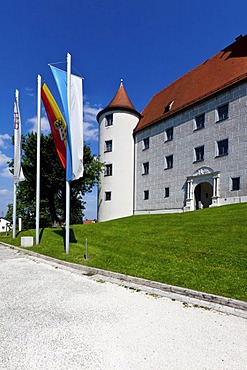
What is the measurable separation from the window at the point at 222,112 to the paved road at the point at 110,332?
857 inches

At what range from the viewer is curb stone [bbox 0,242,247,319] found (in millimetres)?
5211

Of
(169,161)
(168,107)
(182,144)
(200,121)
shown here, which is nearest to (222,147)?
(200,121)

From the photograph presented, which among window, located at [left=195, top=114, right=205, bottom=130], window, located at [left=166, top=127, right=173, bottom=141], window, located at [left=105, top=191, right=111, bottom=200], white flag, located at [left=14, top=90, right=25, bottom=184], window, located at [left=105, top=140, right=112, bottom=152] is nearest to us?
white flag, located at [left=14, top=90, right=25, bottom=184]

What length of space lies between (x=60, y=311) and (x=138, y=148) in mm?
29295

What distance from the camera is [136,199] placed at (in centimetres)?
3231

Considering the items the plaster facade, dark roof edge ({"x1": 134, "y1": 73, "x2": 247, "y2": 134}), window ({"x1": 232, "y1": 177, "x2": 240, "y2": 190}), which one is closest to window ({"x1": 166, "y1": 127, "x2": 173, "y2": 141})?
the plaster facade

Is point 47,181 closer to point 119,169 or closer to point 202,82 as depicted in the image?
point 119,169

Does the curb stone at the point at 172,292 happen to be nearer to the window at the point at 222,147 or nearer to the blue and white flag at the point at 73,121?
the blue and white flag at the point at 73,121

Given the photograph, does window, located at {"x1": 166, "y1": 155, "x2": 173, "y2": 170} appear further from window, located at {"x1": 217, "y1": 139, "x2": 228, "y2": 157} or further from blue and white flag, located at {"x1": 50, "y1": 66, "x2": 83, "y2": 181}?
blue and white flag, located at {"x1": 50, "y1": 66, "x2": 83, "y2": 181}

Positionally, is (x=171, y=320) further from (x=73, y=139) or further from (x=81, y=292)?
(x=73, y=139)

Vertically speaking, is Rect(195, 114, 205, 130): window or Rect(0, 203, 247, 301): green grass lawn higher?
Rect(195, 114, 205, 130): window

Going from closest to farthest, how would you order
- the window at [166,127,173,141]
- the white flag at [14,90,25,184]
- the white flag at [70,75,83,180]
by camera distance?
the white flag at [70,75,83,180] < the white flag at [14,90,25,184] < the window at [166,127,173,141]

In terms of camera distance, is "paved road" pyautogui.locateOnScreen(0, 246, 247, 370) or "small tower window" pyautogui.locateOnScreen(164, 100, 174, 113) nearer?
"paved road" pyautogui.locateOnScreen(0, 246, 247, 370)

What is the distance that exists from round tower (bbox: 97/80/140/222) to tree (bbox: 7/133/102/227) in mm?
1687
